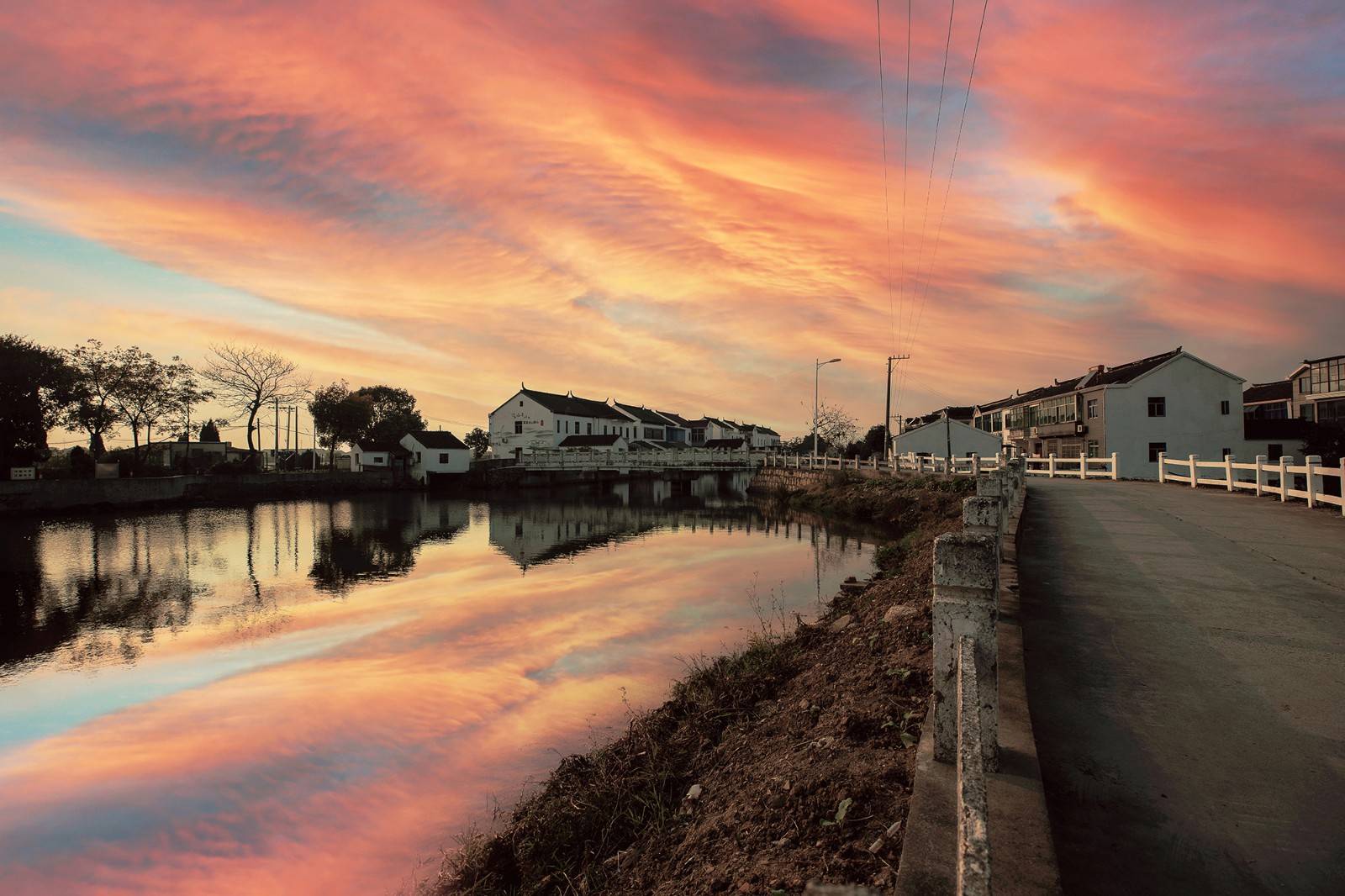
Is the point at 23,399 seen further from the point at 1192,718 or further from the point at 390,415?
the point at 1192,718

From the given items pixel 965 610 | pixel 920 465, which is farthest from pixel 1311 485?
pixel 920 465

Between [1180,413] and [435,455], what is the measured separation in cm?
6283

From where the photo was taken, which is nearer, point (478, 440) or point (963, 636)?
point (963, 636)

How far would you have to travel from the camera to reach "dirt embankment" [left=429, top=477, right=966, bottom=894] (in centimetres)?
388

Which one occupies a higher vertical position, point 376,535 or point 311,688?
point 376,535

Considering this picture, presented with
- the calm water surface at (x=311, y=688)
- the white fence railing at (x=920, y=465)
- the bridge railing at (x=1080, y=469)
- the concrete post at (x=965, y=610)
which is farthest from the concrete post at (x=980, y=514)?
the bridge railing at (x=1080, y=469)

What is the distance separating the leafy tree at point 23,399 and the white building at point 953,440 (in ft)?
222

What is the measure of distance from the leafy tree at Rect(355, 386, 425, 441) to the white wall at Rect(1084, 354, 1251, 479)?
69.8 metres

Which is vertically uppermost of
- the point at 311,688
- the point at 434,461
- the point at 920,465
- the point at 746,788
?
the point at 434,461

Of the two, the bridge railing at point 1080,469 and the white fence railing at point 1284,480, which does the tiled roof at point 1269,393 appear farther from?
the white fence railing at point 1284,480

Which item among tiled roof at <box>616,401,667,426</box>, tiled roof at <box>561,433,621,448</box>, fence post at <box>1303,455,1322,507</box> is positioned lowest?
fence post at <box>1303,455,1322,507</box>

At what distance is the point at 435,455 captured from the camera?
70875 millimetres

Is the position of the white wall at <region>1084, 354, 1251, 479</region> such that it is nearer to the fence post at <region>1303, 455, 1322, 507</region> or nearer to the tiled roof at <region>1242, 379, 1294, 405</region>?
the tiled roof at <region>1242, 379, 1294, 405</region>

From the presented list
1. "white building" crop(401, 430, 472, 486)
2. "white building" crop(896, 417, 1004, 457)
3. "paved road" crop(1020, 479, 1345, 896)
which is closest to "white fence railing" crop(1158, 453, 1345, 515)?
"paved road" crop(1020, 479, 1345, 896)
